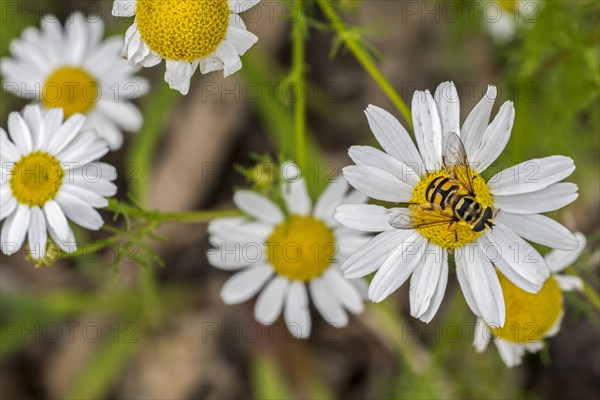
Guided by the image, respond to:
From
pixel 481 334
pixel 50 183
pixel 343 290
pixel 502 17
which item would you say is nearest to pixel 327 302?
pixel 343 290

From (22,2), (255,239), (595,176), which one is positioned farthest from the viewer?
(22,2)

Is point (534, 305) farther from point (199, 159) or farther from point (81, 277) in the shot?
point (81, 277)

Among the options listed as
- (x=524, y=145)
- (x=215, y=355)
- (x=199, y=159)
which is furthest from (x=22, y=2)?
(x=524, y=145)

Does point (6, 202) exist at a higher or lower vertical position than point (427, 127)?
lower

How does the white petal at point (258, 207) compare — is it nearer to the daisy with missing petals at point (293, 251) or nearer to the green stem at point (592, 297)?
the daisy with missing petals at point (293, 251)

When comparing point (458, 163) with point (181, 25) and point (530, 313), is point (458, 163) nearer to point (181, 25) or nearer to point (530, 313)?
point (530, 313)

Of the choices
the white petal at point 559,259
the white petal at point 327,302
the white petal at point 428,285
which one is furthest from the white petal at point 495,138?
the white petal at point 327,302
